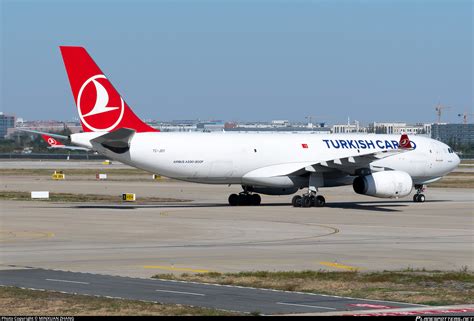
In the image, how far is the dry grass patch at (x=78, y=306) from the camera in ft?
58.3

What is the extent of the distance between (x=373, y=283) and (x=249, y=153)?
99.3 feet

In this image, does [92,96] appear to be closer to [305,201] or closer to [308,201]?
[305,201]

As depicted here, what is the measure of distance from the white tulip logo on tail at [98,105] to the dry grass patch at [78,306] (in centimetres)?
2867

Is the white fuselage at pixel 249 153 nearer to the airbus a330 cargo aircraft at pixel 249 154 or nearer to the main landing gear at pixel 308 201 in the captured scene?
the airbus a330 cargo aircraft at pixel 249 154

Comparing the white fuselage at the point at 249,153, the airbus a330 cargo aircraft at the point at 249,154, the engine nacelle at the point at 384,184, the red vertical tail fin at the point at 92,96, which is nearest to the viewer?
the red vertical tail fin at the point at 92,96

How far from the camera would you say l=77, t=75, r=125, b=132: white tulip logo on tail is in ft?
158

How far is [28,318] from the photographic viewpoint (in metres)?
16.5

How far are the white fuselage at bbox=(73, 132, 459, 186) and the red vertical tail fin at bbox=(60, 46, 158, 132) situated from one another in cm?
84

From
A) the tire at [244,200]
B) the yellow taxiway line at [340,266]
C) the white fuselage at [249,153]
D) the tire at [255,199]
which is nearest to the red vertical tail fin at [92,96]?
the white fuselage at [249,153]

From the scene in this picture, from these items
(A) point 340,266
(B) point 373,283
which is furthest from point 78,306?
(A) point 340,266

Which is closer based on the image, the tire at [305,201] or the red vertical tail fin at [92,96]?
the red vertical tail fin at [92,96]

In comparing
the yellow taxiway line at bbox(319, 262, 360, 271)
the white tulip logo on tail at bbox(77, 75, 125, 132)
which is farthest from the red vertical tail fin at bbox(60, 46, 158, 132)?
the yellow taxiway line at bbox(319, 262, 360, 271)

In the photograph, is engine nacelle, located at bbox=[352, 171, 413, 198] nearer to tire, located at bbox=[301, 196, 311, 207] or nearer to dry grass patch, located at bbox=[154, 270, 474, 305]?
tire, located at bbox=[301, 196, 311, 207]

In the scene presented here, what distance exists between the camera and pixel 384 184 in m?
50.8
